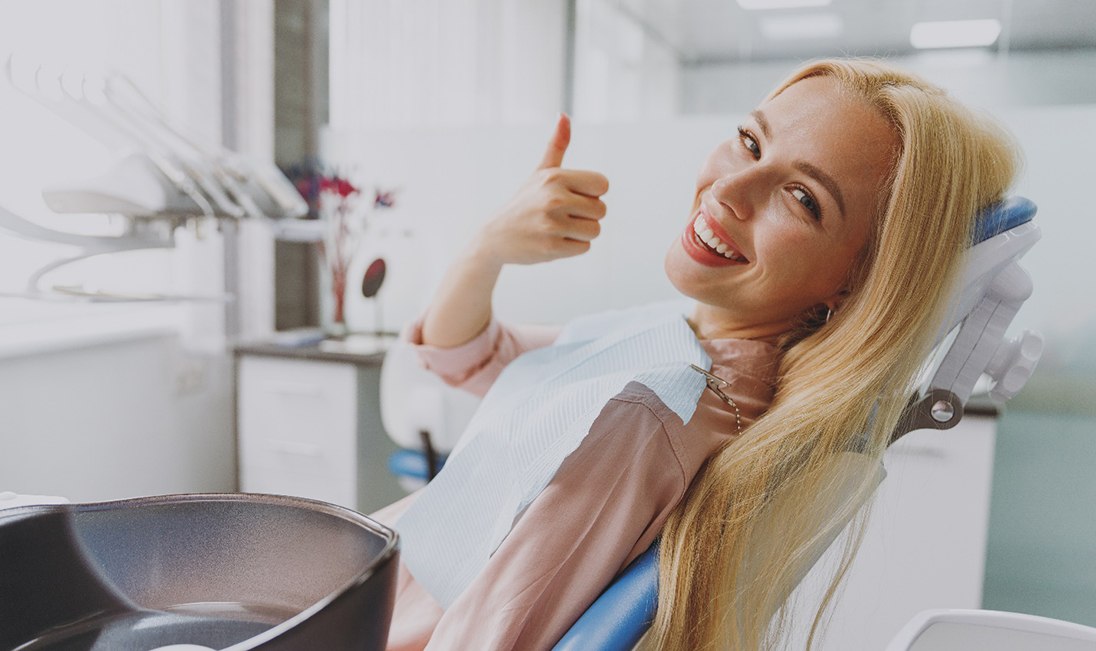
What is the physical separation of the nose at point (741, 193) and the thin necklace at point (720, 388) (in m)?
0.18

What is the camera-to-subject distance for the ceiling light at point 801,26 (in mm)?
2354

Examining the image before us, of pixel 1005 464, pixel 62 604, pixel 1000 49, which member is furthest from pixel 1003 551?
pixel 62 604

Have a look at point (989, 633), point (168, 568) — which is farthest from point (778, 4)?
point (168, 568)

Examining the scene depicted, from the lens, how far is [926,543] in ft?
5.97

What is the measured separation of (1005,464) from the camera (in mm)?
2088

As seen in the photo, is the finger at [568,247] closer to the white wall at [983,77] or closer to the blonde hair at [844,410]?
the blonde hair at [844,410]

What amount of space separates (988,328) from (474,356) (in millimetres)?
661

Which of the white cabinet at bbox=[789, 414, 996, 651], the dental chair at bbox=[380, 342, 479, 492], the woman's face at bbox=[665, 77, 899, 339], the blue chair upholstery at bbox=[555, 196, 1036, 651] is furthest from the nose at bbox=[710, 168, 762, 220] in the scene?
the dental chair at bbox=[380, 342, 479, 492]

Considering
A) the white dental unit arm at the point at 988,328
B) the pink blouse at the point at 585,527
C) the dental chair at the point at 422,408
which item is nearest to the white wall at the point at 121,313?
the dental chair at the point at 422,408

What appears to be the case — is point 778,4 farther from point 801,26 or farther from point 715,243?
point 715,243

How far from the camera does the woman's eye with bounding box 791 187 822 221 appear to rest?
929mm

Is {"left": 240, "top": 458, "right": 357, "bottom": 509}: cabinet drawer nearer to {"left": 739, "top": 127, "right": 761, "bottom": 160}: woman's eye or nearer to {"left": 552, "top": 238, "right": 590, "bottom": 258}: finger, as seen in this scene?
{"left": 552, "top": 238, "right": 590, "bottom": 258}: finger

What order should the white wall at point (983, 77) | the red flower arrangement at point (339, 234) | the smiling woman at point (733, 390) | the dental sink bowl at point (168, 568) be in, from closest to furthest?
1. the dental sink bowl at point (168, 568)
2. the smiling woman at point (733, 390)
3. the white wall at point (983, 77)
4. the red flower arrangement at point (339, 234)

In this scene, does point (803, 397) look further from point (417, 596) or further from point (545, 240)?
point (417, 596)
